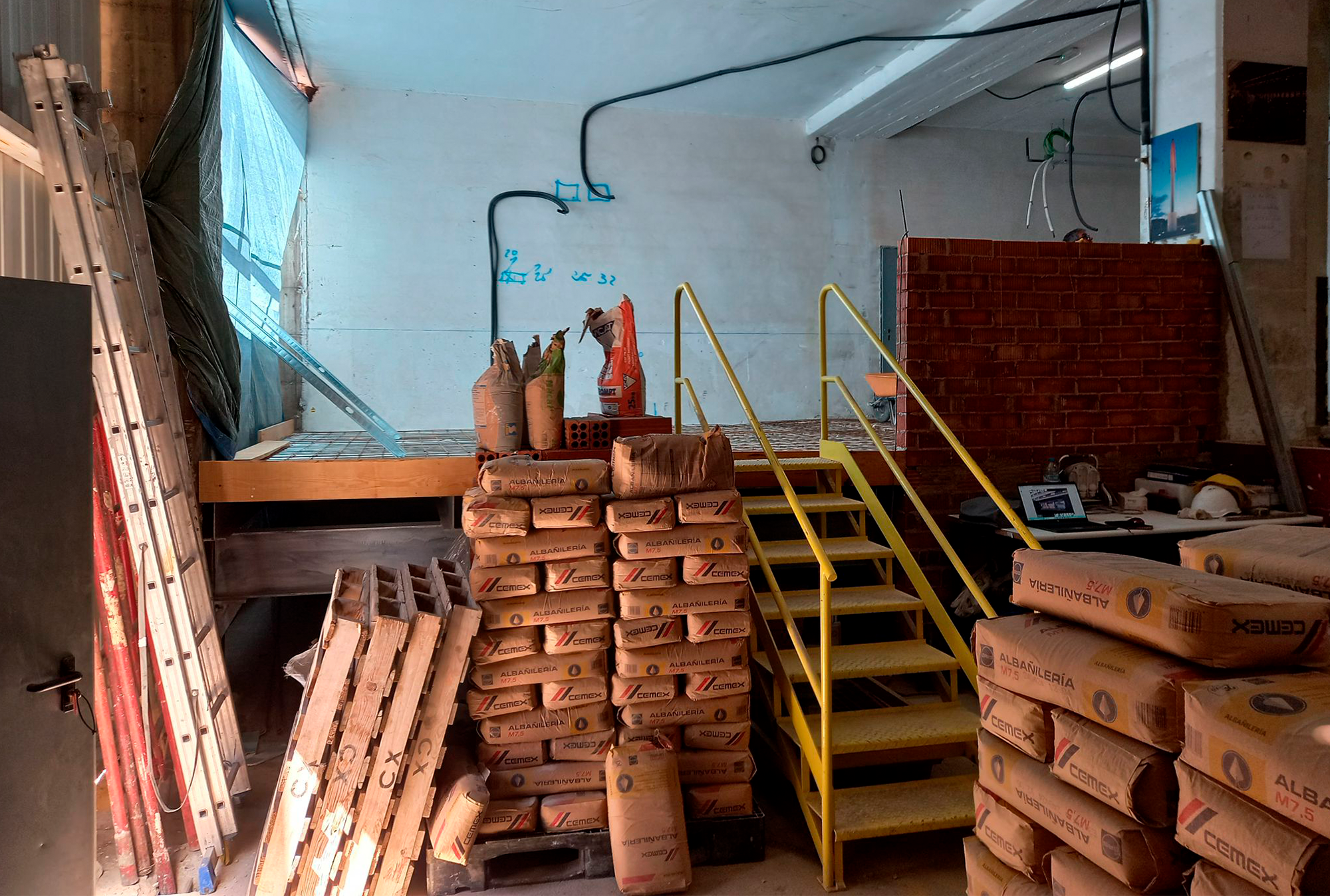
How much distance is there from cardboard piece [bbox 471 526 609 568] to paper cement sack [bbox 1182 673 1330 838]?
2.18m

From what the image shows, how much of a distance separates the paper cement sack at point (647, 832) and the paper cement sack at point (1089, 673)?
54.4 inches

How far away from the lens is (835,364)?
8.45 meters

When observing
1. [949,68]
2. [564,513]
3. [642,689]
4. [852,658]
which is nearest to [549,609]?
[564,513]

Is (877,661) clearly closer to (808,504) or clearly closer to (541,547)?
(808,504)

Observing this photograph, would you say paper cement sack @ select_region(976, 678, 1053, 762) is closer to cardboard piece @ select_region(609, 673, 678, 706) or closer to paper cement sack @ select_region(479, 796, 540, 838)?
cardboard piece @ select_region(609, 673, 678, 706)

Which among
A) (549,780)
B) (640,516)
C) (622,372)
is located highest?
(622,372)

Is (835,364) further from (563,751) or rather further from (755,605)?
(563,751)

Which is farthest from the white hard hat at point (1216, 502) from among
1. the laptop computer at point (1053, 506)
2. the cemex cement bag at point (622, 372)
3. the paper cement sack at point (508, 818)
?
the paper cement sack at point (508, 818)

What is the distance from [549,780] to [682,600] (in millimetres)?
826

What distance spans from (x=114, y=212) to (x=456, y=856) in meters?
2.62

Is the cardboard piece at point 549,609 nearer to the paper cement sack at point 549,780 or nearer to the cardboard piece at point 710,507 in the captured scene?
the cardboard piece at point 710,507

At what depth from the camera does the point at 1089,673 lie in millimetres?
1692

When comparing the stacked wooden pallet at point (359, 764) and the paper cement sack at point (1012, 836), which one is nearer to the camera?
the paper cement sack at point (1012, 836)

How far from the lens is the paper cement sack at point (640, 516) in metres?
3.29
